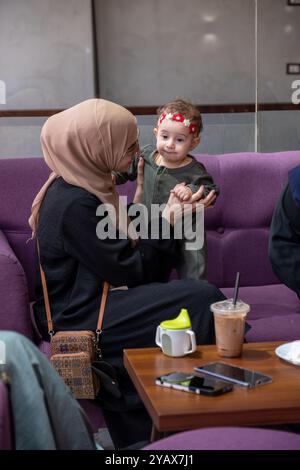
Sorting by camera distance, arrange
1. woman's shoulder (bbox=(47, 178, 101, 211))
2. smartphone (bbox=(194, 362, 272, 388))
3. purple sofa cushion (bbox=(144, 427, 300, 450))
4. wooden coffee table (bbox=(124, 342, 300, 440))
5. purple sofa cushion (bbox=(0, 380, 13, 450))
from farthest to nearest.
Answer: woman's shoulder (bbox=(47, 178, 101, 211)) → smartphone (bbox=(194, 362, 272, 388)) → wooden coffee table (bbox=(124, 342, 300, 440)) → purple sofa cushion (bbox=(144, 427, 300, 450)) → purple sofa cushion (bbox=(0, 380, 13, 450))

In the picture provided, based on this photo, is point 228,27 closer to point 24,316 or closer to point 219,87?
point 219,87

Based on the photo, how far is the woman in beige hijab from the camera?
7.97 feet

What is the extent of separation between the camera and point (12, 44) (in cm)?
388

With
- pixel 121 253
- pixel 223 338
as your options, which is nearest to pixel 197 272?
pixel 121 253

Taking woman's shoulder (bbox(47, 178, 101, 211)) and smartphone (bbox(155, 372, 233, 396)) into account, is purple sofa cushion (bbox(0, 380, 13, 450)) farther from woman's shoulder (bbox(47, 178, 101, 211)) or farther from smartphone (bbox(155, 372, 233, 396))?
woman's shoulder (bbox(47, 178, 101, 211))

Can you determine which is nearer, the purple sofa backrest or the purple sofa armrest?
the purple sofa armrest

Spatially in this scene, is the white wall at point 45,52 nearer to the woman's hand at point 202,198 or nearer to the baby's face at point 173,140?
the baby's face at point 173,140

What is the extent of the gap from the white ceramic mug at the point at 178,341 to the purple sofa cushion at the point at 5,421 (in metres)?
0.95

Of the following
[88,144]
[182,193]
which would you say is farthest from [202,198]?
[88,144]

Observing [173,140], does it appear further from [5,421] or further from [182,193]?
[5,421]

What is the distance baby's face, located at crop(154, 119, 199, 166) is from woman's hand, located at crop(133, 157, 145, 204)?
0.11 metres

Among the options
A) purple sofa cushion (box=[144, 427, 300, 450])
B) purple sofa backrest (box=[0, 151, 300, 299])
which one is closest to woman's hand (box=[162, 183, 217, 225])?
purple sofa backrest (box=[0, 151, 300, 299])

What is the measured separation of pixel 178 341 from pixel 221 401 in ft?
1.07
